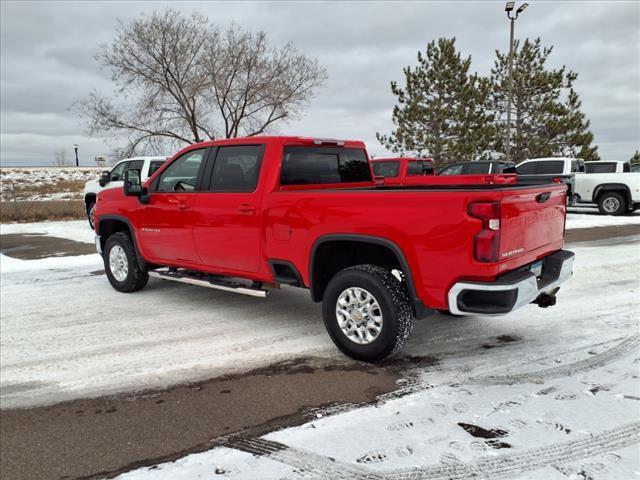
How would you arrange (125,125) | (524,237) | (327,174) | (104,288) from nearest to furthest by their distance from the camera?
(524,237) → (327,174) → (104,288) → (125,125)

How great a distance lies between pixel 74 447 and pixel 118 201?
4.20m

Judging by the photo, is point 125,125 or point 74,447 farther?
point 125,125

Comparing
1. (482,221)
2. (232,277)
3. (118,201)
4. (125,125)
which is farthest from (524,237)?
(125,125)

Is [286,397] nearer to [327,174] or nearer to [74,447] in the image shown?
[74,447]

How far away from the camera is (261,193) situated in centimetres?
480

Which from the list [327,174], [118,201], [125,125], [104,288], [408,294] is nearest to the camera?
[408,294]

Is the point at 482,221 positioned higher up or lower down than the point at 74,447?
higher up

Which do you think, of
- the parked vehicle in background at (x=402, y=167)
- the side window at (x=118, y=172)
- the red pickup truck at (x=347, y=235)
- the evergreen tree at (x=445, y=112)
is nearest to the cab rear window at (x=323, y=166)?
the red pickup truck at (x=347, y=235)

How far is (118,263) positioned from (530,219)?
5229mm

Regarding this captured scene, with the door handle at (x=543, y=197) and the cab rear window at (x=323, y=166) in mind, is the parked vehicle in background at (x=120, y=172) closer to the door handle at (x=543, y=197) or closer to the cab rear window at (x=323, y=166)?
the cab rear window at (x=323, y=166)

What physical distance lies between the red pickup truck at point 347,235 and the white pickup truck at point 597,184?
13.2m

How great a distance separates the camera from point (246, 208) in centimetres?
488

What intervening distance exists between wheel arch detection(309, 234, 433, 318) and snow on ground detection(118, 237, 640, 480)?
76 cm

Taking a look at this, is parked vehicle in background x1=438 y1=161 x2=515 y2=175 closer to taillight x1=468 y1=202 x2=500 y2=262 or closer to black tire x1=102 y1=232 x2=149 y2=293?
black tire x1=102 y1=232 x2=149 y2=293
